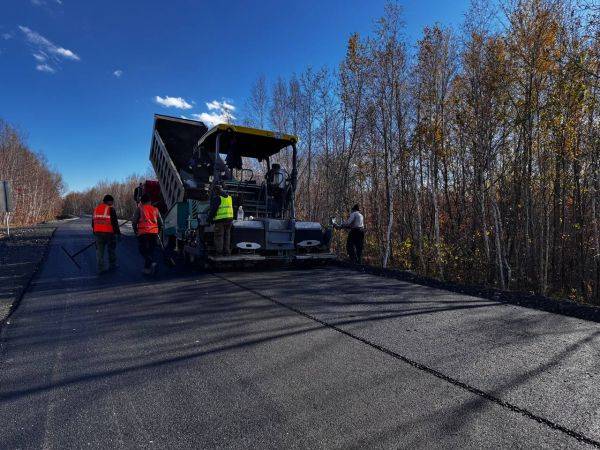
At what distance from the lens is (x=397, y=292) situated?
577 centimetres

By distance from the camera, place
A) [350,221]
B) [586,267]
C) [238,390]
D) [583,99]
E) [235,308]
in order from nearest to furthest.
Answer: [238,390] → [235,308] → [583,99] → [350,221] → [586,267]

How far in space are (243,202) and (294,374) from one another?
18.6 feet

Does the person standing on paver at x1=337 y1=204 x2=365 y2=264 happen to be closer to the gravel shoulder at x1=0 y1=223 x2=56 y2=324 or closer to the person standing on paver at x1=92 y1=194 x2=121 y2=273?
the person standing on paver at x1=92 y1=194 x2=121 y2=273

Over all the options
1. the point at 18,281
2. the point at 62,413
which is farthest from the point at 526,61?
the point at 18,281

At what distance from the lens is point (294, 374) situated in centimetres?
284

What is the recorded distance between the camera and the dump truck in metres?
7.34

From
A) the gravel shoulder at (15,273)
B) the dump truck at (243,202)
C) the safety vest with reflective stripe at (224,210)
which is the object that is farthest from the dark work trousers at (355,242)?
the gravel shoulder at (15,273)

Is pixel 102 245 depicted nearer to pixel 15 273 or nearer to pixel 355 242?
pixel 15 273

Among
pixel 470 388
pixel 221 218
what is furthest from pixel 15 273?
pixel 470 388

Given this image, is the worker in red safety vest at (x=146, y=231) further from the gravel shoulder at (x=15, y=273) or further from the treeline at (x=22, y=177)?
the treeline at (x=22, y=177)

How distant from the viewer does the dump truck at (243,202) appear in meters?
7.34

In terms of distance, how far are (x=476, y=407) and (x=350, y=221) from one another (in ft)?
24.8

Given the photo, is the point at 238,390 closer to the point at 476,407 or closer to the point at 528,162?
the point at 476,407

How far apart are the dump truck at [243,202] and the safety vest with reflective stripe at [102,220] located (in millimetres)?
1484
